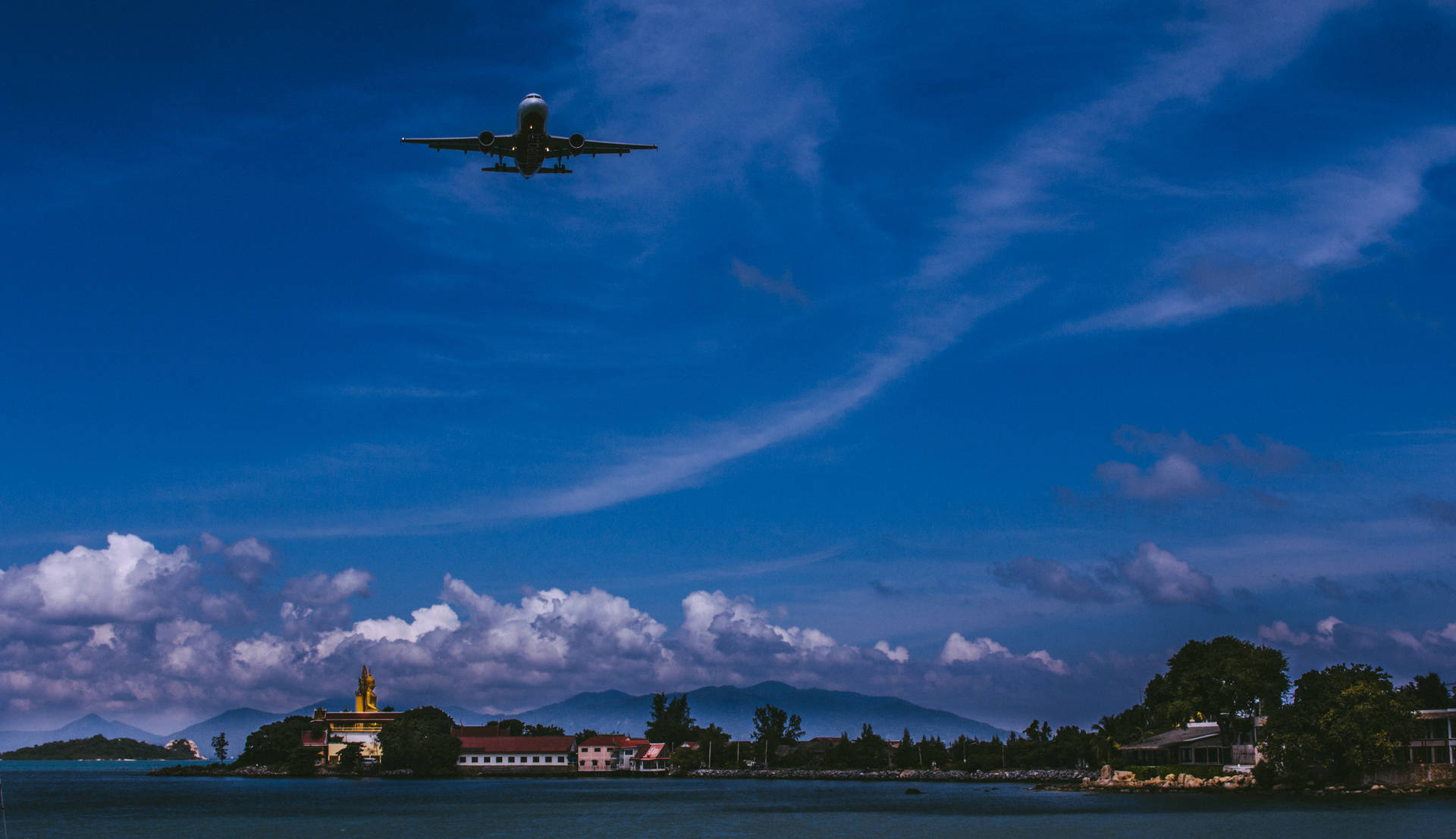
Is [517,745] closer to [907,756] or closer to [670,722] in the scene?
[670,722]

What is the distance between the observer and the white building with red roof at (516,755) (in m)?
151

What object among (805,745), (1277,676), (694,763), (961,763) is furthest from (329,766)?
(1277,676)

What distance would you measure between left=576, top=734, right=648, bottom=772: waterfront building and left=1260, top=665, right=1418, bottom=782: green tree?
9575 centimetres

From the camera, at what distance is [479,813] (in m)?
78.9

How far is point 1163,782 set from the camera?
313 ft

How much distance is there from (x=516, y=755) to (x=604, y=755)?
1254 centimetres

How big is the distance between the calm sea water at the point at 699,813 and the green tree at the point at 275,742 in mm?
40886

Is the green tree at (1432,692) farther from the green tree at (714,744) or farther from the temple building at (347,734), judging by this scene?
the temple building at (347,734)

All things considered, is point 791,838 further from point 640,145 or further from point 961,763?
point 961,763

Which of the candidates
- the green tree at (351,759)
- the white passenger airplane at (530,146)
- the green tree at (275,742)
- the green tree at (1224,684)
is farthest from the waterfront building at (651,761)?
the white passenger airplane at (530,146)

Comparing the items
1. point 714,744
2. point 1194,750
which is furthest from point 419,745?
point 1194,750

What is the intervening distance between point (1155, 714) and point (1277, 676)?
44.3 feet

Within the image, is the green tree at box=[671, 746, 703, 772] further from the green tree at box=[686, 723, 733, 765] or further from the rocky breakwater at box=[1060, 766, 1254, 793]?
the rocky breakwater at box=[1060, 766, 1254, 793]

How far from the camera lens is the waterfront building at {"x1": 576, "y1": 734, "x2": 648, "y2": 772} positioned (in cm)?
15512
